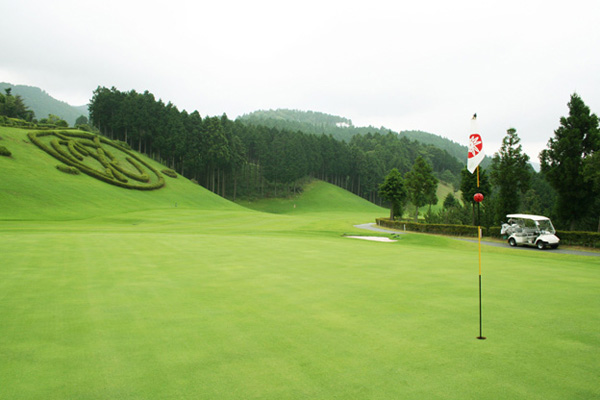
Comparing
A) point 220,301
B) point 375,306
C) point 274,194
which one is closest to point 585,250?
point 375,306

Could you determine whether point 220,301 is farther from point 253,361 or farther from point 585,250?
point 585,250

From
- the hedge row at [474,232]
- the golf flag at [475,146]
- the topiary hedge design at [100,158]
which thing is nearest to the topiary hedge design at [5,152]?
the topiary hedge design at [100,158]

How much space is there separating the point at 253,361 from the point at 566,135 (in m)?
40.1

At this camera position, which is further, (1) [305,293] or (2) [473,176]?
(2) [473,176]

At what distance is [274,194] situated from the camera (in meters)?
101

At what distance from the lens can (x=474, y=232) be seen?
34.8 meters

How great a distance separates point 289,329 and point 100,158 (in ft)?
230

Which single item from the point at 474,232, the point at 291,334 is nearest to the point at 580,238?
the point at 474,232

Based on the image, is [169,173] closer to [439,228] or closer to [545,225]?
[439,228]

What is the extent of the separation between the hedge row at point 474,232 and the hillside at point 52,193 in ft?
121

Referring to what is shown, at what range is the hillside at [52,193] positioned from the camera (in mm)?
42688

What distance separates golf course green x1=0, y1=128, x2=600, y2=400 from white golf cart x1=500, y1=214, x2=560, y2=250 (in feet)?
50.2

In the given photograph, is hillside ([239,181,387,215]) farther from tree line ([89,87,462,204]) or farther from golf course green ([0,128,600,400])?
golf course green ([0,128,600,400])

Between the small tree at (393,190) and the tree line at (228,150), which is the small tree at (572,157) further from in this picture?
the tree line at (228,150)
